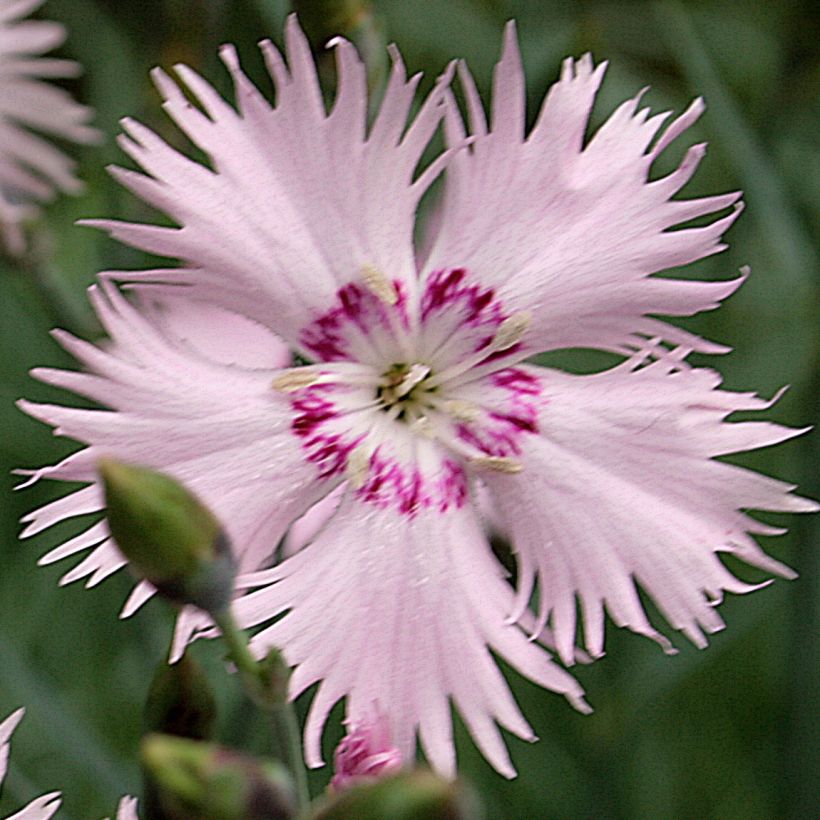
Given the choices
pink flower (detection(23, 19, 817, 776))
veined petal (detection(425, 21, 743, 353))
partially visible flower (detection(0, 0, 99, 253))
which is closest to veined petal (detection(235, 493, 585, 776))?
pink flower (detection(23, 19, 817, 776))

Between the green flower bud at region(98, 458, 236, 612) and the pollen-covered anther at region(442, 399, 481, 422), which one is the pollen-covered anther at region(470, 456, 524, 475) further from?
the green flower bud at region(98, 458, 236, 612)

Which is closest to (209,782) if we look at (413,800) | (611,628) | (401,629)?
(413,800)

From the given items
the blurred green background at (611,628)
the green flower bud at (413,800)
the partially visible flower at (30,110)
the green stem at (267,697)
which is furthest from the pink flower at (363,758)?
the partially visible flower at (30,110)

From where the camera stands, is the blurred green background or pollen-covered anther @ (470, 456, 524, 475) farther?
the blurred green background

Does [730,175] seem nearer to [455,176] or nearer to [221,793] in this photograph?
[455,176]

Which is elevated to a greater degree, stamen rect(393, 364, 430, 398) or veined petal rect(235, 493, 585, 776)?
stamen rect(393, 364, 430, 398)

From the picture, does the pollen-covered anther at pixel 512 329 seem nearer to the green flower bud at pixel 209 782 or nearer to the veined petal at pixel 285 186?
the veined petal at pixel 285 186

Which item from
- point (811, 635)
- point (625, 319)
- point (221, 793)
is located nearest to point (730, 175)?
point (811, 635)
